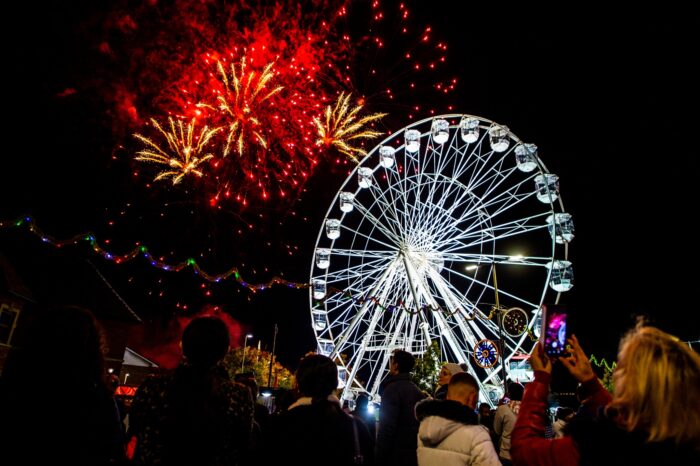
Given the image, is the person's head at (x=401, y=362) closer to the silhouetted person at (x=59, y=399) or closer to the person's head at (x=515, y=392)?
the person's head at (x=515, y=392)

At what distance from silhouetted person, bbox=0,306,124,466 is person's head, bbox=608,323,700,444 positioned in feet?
8.34

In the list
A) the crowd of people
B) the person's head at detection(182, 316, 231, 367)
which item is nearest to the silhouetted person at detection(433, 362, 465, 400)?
the crowd of people

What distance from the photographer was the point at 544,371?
250cm

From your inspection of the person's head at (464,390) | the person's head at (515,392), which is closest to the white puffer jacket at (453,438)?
the person's head at (464,390)

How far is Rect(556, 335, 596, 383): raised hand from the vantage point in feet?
8.11

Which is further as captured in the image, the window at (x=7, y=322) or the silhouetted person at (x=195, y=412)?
the window at (x=7, y=322)

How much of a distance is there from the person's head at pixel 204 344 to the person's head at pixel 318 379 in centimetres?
56

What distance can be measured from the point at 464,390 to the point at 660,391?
7.10ft

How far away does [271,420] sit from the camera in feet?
9.78

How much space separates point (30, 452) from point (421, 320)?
1779 centimetres

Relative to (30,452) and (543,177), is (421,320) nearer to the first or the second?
(543,177)

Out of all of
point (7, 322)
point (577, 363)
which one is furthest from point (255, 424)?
point (7, 322)

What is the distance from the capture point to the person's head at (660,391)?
5.98 feet

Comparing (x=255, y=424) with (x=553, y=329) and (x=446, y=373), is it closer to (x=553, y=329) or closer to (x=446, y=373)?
(x=446, y=373)
